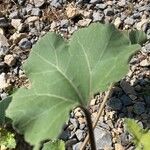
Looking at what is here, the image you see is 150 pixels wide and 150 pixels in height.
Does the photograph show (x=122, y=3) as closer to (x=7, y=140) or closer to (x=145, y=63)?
(x=145, y=63)

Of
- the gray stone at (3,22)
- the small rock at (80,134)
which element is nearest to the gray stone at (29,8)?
the gray stone at (3,22)

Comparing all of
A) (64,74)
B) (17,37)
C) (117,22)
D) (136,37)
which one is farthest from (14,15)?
(64,74)

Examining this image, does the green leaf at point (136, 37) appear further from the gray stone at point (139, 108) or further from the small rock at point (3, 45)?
the small rock at point (3, 45)

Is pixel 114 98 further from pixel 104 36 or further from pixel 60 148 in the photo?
pixel 104 36

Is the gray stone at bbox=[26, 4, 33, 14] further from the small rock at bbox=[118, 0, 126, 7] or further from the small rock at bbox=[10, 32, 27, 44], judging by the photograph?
the small rock at bbox=[118, 0, 126, 7]

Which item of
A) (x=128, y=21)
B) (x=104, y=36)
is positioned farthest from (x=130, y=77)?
(x=104, y=36)

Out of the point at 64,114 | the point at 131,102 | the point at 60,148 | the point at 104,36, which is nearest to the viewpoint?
the point at 64,114
